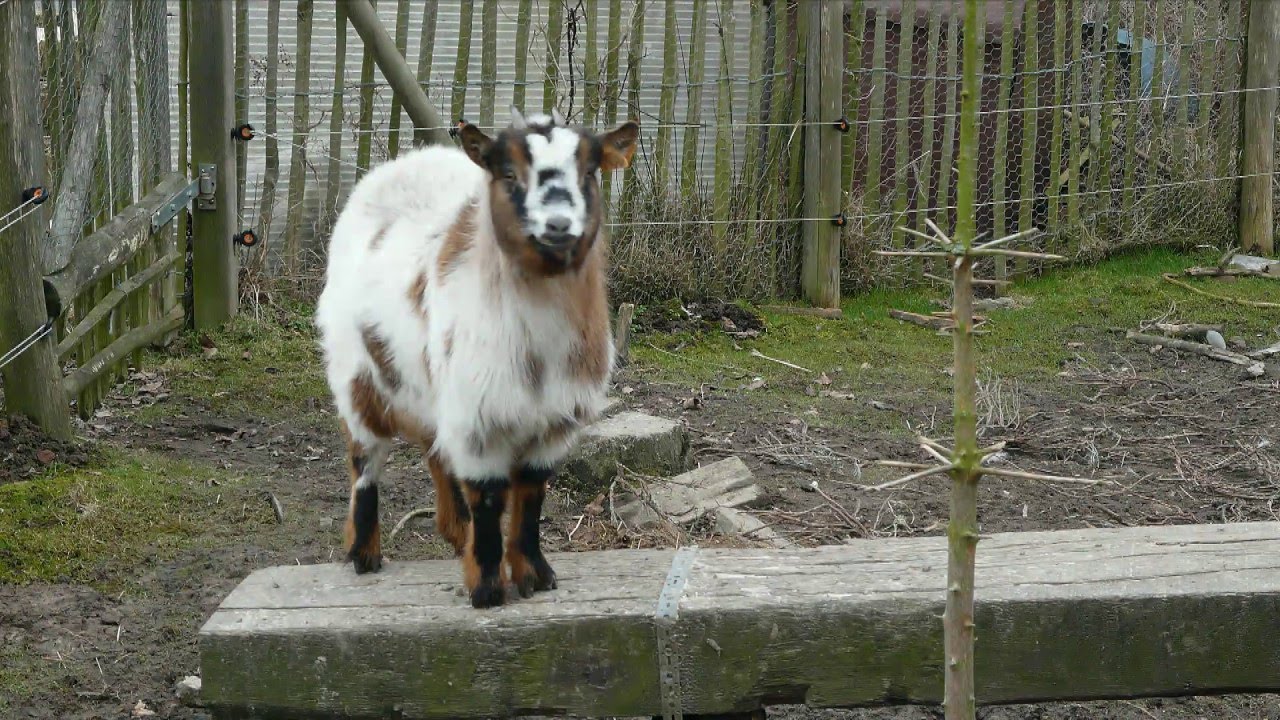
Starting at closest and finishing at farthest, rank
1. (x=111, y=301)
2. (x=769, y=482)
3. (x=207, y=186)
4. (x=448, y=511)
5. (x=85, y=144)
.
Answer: (x=448, y=511), (x=769, y=482), (x=85, y=144), (x=111, y=301), (x=207, y=186)

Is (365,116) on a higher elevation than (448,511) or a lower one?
higher

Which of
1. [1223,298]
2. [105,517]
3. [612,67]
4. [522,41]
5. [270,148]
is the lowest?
[105,517]

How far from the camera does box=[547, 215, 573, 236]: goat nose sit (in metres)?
3.25

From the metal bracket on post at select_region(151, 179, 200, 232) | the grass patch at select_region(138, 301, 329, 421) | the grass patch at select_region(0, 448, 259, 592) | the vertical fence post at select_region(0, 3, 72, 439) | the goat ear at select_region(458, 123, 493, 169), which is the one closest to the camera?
the goat ear at select_region(458, 123, 493, 169)

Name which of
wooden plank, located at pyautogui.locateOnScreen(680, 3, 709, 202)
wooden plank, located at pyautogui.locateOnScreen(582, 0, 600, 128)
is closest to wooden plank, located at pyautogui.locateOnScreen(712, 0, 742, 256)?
wooden plank, located at pyautogui.locateOnScreen(680, 3, 709, 202)

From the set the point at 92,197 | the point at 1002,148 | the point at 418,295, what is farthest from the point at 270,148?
the point at 1002,148

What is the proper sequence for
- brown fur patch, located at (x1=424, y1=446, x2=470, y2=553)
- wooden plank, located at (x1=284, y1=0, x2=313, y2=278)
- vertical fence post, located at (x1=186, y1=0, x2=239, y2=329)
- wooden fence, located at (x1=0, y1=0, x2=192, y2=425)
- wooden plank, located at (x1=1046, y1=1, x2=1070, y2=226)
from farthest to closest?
wooden plank, located at (x1=1046, y1=1, x2=1070, y2=226) < wooden plank, located at (x1=284, y1=0, x2=313, y2=278) < vertical fence post, located at (x1=186, y1=0, x2=239, y2=329) < wooden fence, located at (x1=0, y1=0, x2=192, y2=425) < brown fur patch, located at (x1=424, y1=446, x2=470, y2=553)

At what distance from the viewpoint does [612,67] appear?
8.08m

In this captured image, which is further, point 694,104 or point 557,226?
point 694,104

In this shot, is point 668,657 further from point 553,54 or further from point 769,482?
point 553,54

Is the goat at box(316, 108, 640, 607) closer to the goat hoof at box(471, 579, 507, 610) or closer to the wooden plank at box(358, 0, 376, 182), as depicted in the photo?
the goat hoof at box(471, 579, 507, 610)

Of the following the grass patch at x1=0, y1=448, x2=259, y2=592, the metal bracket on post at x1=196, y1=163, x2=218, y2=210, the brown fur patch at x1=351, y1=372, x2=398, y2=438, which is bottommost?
the grass patch at x1=0, y1=448, x2=259, y2=592

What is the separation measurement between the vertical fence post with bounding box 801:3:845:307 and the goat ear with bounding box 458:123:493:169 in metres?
5.09

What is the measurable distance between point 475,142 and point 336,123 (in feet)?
15.3
